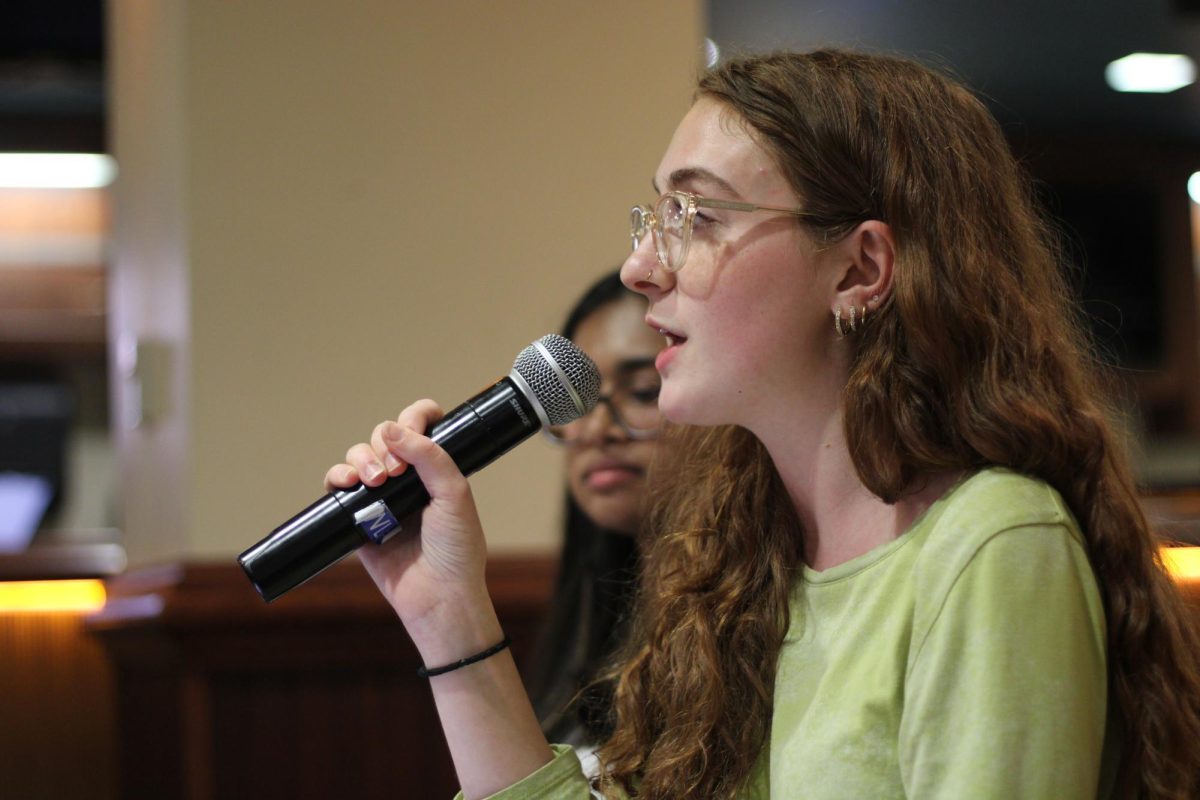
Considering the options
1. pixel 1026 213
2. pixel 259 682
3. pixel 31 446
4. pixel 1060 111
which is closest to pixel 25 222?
pixel 31 446

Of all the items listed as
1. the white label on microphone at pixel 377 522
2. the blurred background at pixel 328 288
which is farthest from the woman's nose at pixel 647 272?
the blurred background at pixel 328 288

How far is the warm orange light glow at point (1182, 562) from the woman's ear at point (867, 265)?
1.01 feet

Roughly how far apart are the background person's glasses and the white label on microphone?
62cm

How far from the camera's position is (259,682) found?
211cm

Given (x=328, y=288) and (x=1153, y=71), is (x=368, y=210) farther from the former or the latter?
(x=1153, y=71)

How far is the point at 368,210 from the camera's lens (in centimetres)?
215

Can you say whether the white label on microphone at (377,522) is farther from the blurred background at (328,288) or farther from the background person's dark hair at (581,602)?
the blurred background at (328,288)

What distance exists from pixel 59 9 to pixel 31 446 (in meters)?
1.49

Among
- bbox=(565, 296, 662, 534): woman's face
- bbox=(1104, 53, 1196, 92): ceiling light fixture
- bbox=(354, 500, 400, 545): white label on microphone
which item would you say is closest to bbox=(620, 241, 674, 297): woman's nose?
bbox=(354, 500, 400, 545): white label on microphone

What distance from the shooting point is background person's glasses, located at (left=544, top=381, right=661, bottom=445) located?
1741 millimetres

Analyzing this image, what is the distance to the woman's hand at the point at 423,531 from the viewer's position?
1109 millimetres

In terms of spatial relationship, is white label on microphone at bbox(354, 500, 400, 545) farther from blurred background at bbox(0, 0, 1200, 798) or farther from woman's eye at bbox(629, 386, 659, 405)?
blurred background at bbox(0, 0, 1200, 798)

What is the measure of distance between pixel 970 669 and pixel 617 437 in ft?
2.98

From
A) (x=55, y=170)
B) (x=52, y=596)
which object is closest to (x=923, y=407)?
(x=52, y=596)
